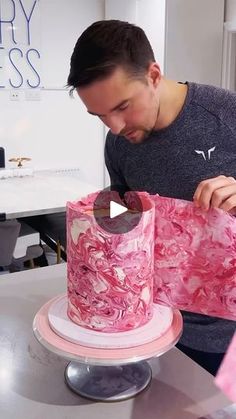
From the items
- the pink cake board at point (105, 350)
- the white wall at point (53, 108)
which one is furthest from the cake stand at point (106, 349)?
the white wall at point (53, 108)

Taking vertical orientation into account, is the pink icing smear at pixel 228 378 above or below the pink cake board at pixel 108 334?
above

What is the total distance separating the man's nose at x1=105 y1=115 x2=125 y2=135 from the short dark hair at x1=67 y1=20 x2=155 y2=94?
0.30 feet

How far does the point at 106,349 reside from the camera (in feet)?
2.28

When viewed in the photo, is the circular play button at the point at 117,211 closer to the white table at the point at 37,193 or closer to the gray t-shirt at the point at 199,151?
the gray t-shirt at the point at 199,151

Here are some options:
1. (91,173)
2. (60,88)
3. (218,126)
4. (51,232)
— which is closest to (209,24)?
(60,88)

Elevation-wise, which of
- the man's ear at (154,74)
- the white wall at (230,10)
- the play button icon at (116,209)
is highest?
the white wall at (230,10)

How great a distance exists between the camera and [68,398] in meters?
0.78

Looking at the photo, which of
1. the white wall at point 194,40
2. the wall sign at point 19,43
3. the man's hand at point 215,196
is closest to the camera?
the man's hand at point 215,196

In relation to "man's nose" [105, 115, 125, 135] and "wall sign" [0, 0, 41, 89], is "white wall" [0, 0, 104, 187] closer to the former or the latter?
"wall sign" [0, 0, 41, 89]

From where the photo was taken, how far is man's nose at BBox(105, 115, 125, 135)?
91 cm

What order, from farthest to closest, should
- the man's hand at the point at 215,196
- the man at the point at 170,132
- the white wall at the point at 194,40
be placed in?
the white wall at the point at 194,40 → the man at the point at 170,132 → the man's hand at the point at 215,196

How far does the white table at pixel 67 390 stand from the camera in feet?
2.45

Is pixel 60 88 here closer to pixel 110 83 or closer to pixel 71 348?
pixel 110 83

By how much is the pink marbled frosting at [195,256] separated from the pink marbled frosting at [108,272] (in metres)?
0.06
